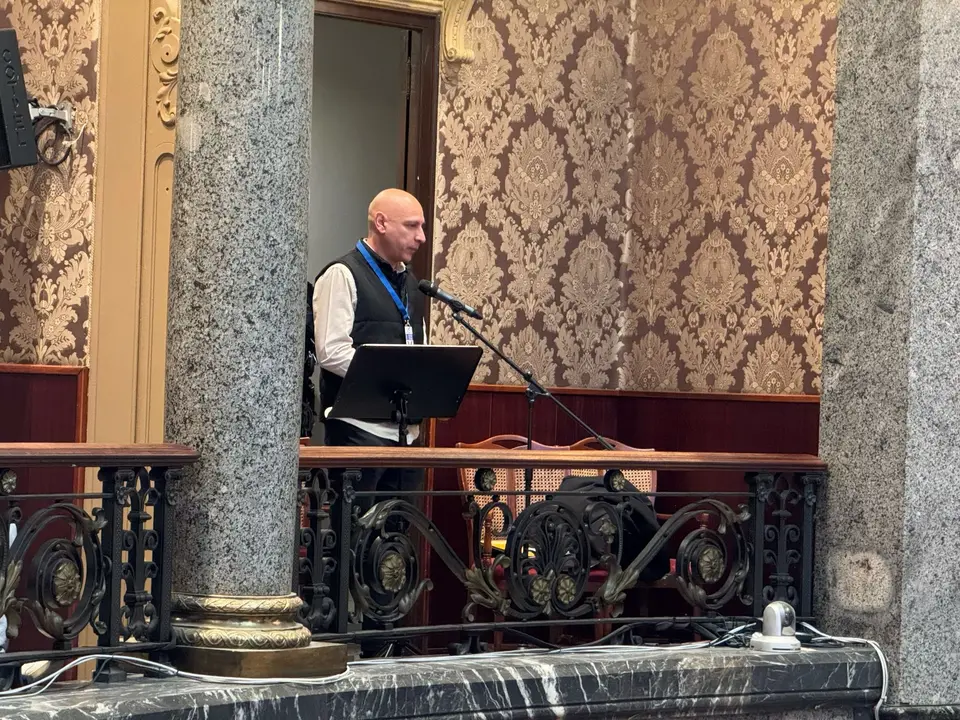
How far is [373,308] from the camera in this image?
603 centimetres

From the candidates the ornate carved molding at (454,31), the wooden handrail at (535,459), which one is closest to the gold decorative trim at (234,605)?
the wooden handrail at (535,459)

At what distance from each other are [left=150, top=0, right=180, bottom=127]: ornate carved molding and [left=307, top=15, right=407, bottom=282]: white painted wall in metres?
2.09

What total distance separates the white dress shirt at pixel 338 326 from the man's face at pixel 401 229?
0.22 meters

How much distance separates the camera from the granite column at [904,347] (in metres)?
5.63

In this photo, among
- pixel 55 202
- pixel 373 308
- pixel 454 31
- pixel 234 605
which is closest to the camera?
pixel 234 605

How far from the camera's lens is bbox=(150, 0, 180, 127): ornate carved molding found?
6.92 m

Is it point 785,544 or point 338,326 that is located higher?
point 338,326

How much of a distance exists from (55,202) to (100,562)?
2.68m

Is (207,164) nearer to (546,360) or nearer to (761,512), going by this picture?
(761,512)

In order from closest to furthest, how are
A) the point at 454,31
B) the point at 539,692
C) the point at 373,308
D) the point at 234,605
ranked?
the point at 234,605 → the point at 539,692 → the point at 373,308 → the point at 454,31

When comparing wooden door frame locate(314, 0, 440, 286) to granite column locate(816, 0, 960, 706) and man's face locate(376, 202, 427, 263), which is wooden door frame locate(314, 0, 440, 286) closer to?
man's face locate(376, 202, 427, 263)

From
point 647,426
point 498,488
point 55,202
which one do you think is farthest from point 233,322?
point 647,426

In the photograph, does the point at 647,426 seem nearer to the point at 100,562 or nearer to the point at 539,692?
the point at 539,692

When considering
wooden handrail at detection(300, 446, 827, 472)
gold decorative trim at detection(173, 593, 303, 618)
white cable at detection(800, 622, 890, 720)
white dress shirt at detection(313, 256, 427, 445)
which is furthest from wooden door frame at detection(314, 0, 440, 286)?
gold decorative trim at detection(173, 593, 303, 618)
